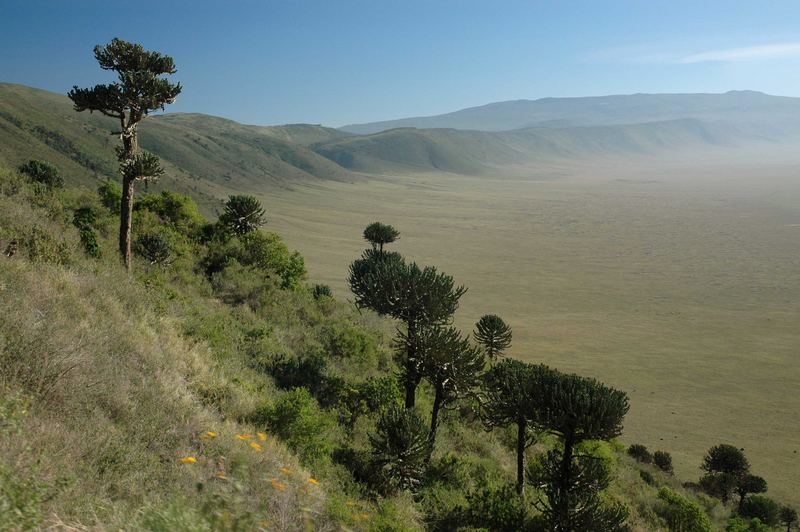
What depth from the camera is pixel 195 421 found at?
24.1ft

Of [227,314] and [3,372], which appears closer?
[3,372]

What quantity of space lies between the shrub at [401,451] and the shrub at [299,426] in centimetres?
162

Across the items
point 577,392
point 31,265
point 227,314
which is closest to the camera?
point 31,265

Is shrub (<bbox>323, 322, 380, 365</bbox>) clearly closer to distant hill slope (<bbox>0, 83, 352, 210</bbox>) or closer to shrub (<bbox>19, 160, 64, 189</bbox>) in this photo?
distant hill slope (<bbox>0, 83, 352, 210</bbox>)

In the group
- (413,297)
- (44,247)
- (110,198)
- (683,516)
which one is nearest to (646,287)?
(683,516)

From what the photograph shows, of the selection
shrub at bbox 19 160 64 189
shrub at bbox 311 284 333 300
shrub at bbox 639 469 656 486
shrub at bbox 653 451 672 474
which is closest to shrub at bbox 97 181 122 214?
shrub at bbox 19 160 64 189

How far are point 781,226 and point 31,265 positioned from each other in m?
121

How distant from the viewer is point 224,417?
30.4ft

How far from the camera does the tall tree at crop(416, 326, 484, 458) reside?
46.5 feet

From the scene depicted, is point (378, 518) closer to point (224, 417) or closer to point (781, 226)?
point (224, 417)

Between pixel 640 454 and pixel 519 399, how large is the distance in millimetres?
13305

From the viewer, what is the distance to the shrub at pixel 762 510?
62.3ft

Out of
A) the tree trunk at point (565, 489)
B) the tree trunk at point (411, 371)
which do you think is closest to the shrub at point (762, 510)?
the tree trunk at point (565, 489)

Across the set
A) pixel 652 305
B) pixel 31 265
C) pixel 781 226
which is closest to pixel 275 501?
pixel 31 265
